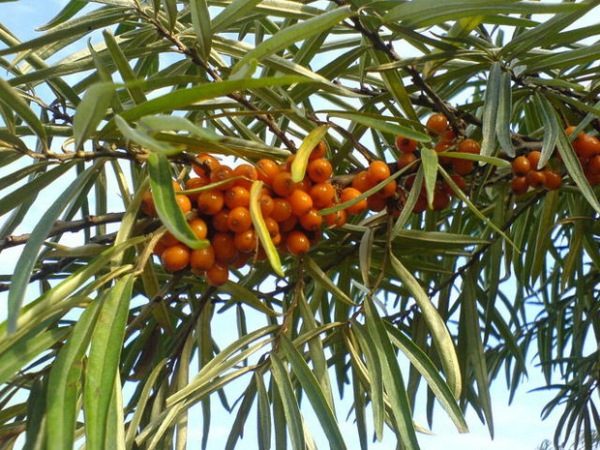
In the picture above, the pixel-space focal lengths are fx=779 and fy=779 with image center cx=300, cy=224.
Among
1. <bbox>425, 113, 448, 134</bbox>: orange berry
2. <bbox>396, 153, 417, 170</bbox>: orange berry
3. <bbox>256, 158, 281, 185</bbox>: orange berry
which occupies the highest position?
<bbox>425, 113, 448, 134</bbox>: orange berry

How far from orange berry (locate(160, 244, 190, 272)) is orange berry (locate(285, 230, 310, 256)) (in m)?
0.09

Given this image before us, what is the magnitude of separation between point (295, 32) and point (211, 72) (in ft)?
0.46

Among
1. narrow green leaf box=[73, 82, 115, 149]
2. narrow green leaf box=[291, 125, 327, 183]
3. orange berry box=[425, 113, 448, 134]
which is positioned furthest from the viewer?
orange berry box=[425, 113, 448, 134]

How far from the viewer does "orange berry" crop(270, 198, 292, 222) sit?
62 centimetres

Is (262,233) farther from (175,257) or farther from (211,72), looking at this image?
(211,72)

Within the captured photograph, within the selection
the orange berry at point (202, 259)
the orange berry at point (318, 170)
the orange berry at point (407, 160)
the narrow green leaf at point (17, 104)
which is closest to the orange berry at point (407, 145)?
the orange berry at point (407, 160)

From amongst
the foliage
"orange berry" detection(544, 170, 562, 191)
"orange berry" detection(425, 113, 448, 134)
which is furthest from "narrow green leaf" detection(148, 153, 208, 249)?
"orange berry" detection(544, 170, 562, 191)

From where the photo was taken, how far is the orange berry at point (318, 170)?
0.64m

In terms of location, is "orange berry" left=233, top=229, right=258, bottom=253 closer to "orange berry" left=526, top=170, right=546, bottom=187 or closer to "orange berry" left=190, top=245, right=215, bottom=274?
"orange berry" left=190, top=245, right=215, bottom=274

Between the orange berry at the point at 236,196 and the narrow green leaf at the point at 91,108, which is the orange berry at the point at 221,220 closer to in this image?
the orange berry at the point at 236,196

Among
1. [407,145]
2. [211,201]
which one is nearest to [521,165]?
[407,145]

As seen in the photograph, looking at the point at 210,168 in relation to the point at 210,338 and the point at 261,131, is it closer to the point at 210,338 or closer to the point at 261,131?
the point at 210,338

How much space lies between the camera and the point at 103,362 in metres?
0.52

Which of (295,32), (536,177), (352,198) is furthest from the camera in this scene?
(536,177)
